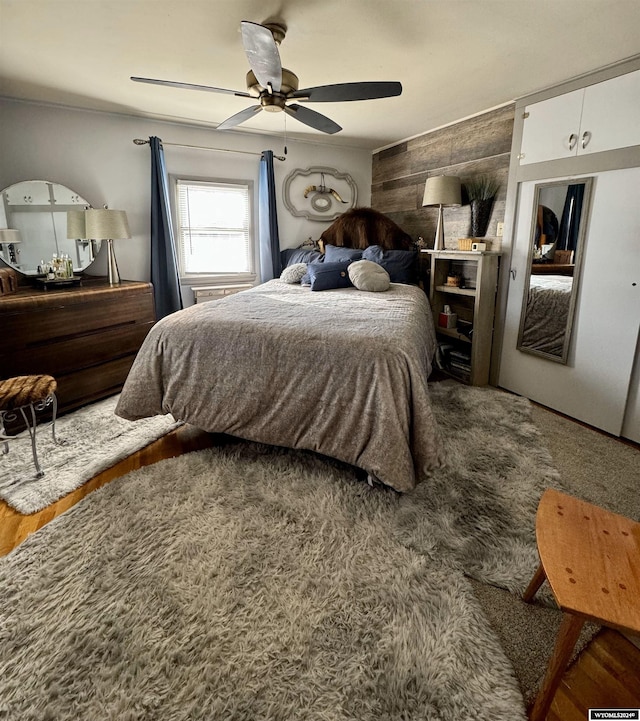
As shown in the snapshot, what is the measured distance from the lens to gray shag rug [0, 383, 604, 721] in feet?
3.65

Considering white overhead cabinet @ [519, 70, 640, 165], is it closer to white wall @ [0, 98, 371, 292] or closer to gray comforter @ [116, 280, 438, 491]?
gray comforter @ [116, 280, 438, 491]

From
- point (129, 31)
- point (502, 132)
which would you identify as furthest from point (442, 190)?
point (129, 31)

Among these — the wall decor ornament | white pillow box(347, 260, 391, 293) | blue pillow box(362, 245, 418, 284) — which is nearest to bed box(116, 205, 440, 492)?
white pillow box(347, 260, 391, 293)

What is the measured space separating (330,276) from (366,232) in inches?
45.5

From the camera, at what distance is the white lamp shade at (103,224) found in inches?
126

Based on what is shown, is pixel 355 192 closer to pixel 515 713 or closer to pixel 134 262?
pixel 134 262

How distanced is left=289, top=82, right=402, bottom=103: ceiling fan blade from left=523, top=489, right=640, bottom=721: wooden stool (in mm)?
2066

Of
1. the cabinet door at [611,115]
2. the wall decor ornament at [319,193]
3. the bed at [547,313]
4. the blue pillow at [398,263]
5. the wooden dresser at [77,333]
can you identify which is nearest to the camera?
the cabinet door at [611,115]

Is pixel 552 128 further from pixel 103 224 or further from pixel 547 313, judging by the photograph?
pixel 103 224

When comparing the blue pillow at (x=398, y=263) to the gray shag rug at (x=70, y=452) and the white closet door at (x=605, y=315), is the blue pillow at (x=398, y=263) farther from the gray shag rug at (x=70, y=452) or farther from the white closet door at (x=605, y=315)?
the gray shag rug at (x=70, y=452)

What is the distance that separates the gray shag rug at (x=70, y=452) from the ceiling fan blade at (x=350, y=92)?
220 centimetres

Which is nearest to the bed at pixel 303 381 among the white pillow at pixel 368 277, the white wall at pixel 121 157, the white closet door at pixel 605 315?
the white pillow at pixel 368 277

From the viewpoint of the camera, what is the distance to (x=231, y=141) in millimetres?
4074

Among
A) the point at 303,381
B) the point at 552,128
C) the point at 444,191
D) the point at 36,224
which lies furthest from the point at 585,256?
the point at 36,224
